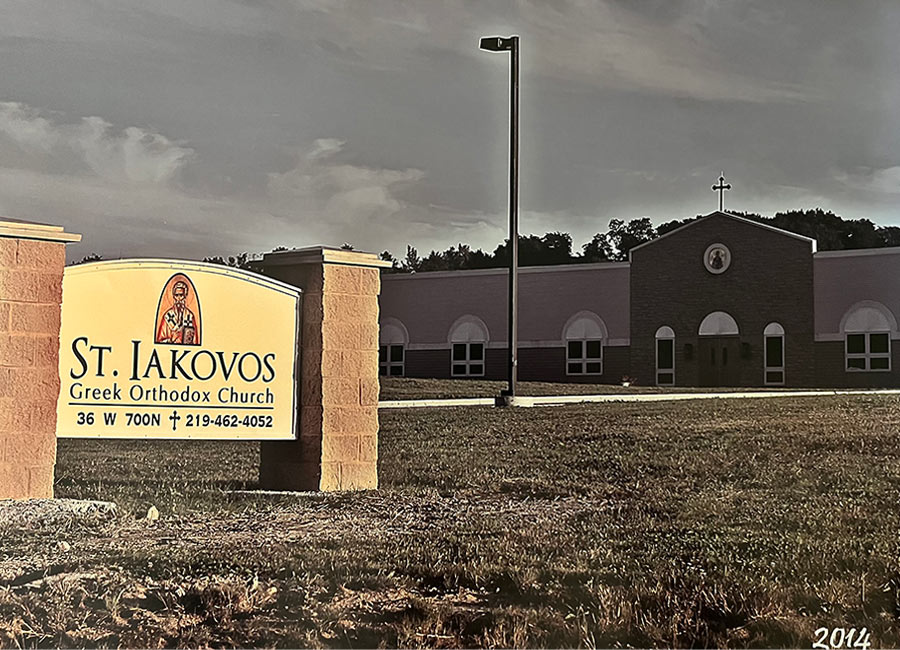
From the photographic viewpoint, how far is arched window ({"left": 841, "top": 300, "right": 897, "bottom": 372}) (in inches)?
795

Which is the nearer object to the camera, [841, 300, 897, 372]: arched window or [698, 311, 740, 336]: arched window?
[698, 311, 740, 336]: arched window

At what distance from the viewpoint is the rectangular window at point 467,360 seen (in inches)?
944

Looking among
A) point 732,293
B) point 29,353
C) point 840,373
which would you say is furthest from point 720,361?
point 29,353

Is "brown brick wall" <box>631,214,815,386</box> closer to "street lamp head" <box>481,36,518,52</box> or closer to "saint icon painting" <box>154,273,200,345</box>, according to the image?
"street lamp head" <box>481,36,518,52</box>

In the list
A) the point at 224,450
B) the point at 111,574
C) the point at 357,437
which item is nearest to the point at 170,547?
the point at 111,574

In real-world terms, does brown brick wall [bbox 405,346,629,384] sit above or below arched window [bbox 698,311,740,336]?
below

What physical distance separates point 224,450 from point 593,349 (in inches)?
670

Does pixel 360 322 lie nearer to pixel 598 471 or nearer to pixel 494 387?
pixel 598 471

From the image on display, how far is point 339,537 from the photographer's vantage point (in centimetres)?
556

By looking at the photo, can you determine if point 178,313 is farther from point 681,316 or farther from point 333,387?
point 681,316

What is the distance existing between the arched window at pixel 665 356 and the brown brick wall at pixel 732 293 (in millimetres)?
140

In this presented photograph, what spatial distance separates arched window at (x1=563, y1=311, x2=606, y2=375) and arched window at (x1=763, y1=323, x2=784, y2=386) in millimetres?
5038

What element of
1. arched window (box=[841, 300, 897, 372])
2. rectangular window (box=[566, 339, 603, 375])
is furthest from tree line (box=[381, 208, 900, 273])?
rectangular window (box=[566, 339, 603, 375])

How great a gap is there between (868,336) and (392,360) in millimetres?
9305
